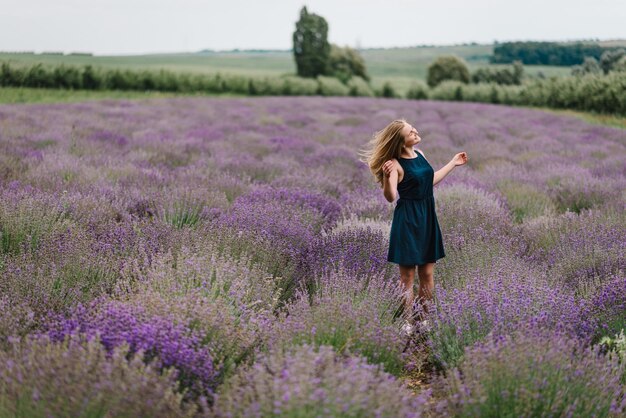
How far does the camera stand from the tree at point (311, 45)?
50.8 meters

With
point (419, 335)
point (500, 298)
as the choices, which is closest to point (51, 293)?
point (419, 335)

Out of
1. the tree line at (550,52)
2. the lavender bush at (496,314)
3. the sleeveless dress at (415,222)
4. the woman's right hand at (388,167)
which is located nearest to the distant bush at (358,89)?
the tree line at (550,52)

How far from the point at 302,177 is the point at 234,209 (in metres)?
1.98

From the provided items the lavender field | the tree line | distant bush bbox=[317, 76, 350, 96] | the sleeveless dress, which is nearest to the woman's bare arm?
the sleeveless dress

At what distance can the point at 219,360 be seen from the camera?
248 centimetres

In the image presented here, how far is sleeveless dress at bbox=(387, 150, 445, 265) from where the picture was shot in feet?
12.1

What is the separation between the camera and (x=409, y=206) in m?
3.77

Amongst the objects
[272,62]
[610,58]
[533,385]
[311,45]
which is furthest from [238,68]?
[533,385]

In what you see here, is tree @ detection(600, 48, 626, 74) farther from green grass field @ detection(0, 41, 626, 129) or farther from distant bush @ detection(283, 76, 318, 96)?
distant bush @ detection(283, 76, 318, 96)

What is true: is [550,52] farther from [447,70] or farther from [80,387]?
[80,387]

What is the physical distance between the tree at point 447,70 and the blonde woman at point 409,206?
49.8 metres

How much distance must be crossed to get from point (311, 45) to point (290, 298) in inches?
1957

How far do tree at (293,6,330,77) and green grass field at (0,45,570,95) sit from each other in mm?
2320

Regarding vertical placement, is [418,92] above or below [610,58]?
below
